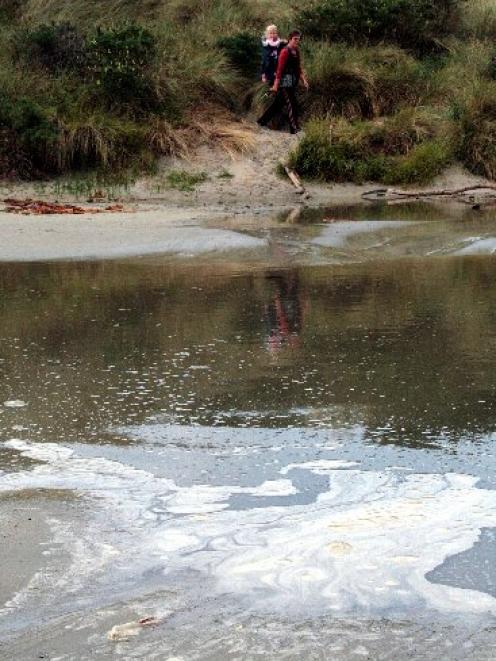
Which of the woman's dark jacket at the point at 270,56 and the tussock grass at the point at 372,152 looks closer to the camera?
the tussock grass at the point at 372,152

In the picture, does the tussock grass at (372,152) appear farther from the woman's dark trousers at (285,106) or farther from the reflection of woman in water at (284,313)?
the reflection of woman in water at (284,313)

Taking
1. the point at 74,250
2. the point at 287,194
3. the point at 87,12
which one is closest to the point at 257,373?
the point at 74,250

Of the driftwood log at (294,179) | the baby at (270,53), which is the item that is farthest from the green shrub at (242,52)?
the driftwood log at (294,179)

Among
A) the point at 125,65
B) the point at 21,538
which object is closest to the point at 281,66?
the point at 125,65

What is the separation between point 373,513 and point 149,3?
19738 mm

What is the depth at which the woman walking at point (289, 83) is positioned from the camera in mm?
18422

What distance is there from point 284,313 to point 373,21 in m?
13.4

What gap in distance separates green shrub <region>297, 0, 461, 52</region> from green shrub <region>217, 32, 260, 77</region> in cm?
159

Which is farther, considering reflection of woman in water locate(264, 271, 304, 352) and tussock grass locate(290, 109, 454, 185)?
tussock grass locate(290, 109, 454, 185)

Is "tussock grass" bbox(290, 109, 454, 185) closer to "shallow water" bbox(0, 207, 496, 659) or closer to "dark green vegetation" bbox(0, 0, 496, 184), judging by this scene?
"dark green vegetation" bbox(0, 0, 496, 184)

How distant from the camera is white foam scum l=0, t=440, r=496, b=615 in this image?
12.8 feet

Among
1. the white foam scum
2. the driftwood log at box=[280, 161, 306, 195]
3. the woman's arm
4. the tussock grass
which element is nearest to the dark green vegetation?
the tussock grass

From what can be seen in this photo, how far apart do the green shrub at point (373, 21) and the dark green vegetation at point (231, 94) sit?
0.02m

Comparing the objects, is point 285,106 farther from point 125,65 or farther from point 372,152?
point 125,65
